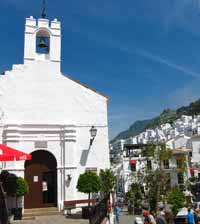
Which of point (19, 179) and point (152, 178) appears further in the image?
point (152, 178)

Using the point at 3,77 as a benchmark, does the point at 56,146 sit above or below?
below

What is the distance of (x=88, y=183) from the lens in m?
16.5

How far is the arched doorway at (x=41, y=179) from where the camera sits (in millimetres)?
17547

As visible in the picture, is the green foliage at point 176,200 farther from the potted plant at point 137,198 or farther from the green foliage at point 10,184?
the green foliage at point 10,184

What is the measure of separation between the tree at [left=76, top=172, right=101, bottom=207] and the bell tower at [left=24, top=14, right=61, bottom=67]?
735cm

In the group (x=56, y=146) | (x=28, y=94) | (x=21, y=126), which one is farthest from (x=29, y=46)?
(x=56, y=146)

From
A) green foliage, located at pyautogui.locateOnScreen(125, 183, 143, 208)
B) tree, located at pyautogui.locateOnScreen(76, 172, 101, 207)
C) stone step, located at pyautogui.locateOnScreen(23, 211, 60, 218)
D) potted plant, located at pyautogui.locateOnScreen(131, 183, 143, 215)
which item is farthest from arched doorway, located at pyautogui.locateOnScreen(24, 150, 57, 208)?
green foliage, located at pyautogui.locateOnScreen(125, 183, 143, 208)

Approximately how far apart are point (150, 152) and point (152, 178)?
1814 millimetres

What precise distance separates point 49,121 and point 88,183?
178 inches

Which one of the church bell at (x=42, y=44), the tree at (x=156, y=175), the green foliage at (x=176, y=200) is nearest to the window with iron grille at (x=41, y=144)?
the church bell at (x=42, y=44)

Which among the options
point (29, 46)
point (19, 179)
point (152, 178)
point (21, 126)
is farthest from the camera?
point (152, 178)

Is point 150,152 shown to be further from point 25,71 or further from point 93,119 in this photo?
point 25,71

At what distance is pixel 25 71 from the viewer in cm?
1858

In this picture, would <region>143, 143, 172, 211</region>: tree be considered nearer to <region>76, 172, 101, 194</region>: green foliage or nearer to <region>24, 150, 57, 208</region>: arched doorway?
<region>76, 172, 101, 194</region>: green foliage
